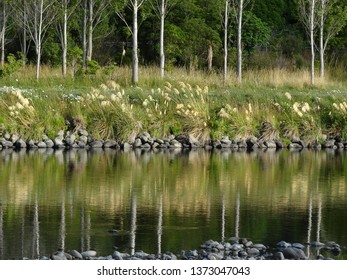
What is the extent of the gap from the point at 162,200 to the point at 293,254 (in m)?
6.09

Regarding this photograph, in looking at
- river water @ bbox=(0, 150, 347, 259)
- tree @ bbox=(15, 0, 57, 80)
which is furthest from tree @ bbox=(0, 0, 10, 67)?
river water @ bbox=(0, 150, 347, 259)

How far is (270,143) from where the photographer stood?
3291cm

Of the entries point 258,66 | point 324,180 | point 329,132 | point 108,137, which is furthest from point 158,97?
point 258,66

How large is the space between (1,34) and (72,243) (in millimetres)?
36263

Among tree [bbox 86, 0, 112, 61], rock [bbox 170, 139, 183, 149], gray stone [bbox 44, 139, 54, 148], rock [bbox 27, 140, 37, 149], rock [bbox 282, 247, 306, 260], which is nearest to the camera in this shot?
rock [bbox 282, 247, 306, 260]

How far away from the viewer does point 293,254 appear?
15.2 m

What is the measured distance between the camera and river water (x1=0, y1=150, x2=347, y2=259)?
16750mm

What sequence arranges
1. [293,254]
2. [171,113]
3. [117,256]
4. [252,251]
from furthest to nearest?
[171,113]
[252,251]
[293,254]
[117,256]

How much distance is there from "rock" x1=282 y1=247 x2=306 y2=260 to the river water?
0.94ft

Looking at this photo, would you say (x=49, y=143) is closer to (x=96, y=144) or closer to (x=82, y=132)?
(x=82, y=132)

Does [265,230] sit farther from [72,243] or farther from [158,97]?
[158,97]

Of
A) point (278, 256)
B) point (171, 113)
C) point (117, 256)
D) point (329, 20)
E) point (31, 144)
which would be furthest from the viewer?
point (329, 20)

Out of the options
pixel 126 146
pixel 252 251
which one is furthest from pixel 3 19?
pixel 252 251

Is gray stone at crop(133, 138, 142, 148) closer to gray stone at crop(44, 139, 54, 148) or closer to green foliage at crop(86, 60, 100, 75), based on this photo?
gray stone at crop(44, 139, 54, 148)
